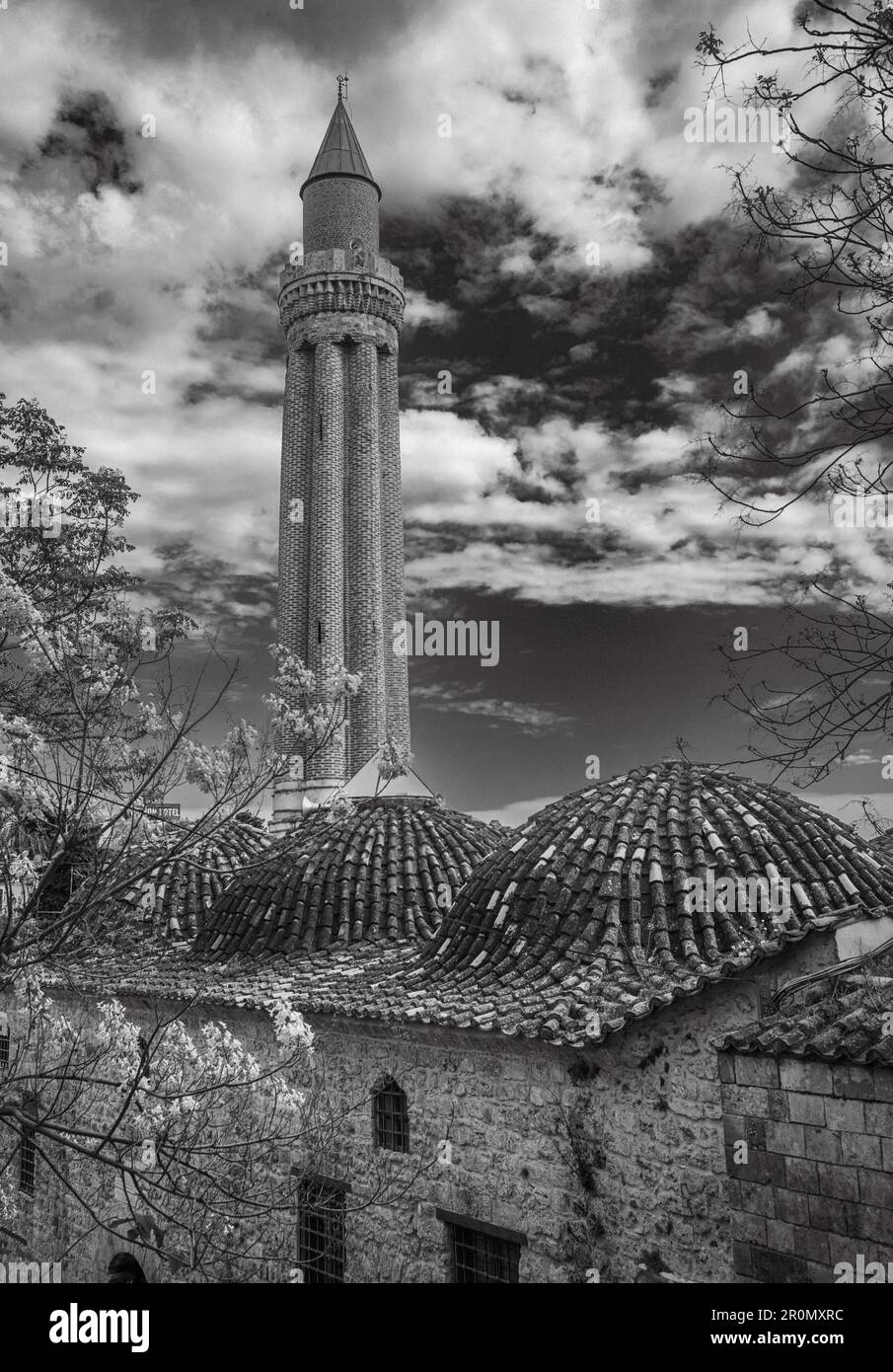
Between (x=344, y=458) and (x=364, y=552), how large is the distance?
2552mm

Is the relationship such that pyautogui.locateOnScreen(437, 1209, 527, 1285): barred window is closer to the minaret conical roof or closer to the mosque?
the mosque

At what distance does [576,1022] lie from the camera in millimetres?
7695

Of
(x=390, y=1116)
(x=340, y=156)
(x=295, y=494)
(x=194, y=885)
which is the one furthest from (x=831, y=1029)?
(x=340, y=156)

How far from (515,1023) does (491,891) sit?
2631 millimetres

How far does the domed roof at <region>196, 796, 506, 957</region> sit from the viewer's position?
42.1 feet

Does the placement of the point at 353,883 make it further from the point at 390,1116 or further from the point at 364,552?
the point at 364,552

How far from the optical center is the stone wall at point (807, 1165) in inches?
209

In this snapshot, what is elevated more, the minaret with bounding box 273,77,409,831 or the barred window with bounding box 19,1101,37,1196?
the minaret with bounding box 273,77,409,831

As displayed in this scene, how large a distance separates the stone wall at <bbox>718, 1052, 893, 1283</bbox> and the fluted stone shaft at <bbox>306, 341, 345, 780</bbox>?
20.7 m

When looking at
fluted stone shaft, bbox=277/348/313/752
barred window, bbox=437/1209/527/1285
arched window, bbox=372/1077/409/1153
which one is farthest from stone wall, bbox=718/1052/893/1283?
fluted stone shaft, bbox=277/348/313/752

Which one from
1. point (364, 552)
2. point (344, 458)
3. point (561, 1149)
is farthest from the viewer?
point (344, 458)
